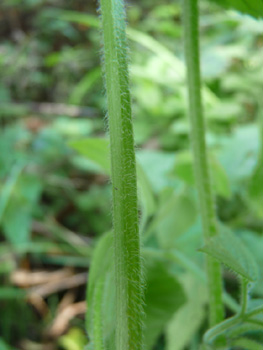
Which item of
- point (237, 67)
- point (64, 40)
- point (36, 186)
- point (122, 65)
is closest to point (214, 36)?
point (237, 67)

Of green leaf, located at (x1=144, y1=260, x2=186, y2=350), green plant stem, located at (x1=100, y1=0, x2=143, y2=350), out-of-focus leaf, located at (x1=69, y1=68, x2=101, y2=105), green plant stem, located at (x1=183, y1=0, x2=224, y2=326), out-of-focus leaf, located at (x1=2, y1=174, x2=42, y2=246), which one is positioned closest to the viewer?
green plant stem, located at (x1=100, y1=0, x2=143, y2=350)

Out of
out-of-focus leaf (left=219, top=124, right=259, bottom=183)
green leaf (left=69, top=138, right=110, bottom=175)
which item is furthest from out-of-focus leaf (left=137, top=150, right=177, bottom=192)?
green leaf (left=69, top=138, right=110, bottom=175)

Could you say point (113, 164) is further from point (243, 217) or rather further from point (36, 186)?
point (36, 186)

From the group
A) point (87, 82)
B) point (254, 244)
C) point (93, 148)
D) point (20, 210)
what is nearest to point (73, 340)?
point (20, 210)

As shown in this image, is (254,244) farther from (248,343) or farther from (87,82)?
(87,82)

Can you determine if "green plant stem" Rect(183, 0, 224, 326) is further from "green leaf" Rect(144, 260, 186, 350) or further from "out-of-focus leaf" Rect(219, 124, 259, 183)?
"out-of-focus leaf" Rect(219, 124, 259, 183)
